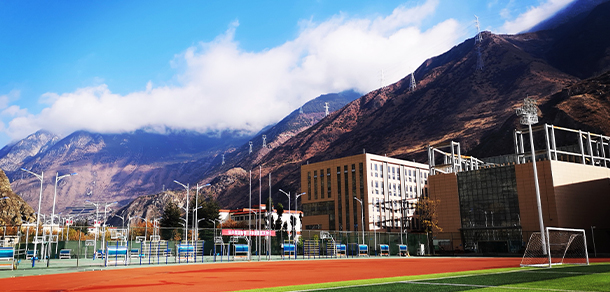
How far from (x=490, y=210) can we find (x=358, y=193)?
42.0 metres

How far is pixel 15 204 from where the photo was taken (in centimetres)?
11844

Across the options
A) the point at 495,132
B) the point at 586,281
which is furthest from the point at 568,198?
the point at 495,132

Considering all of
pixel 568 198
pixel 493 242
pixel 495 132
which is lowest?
pixel 493 242

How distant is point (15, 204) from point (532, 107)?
122028mm

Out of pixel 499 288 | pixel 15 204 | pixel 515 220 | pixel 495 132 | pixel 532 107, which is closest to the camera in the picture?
pixel 499 288

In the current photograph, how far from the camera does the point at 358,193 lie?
117 metres

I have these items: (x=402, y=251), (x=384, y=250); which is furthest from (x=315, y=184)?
(x=402, y=251)

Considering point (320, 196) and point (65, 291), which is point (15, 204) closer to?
point (320, 196)

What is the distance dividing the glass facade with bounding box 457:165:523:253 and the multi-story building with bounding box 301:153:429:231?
3030cm

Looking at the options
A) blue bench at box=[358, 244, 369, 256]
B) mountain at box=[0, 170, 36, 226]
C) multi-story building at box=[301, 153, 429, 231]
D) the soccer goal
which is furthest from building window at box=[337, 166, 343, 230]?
mountain at box=[0, 170, 36, 226]

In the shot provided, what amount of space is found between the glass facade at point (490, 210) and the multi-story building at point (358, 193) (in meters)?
30.3

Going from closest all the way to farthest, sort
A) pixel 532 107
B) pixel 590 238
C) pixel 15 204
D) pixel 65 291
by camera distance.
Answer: pixel 65 291
pixel 532 107
pixel 590 238
pixel 15 204

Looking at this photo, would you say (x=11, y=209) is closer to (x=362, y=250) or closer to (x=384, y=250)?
(x=362, y=250)

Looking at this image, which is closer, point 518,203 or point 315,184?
point 518,203
